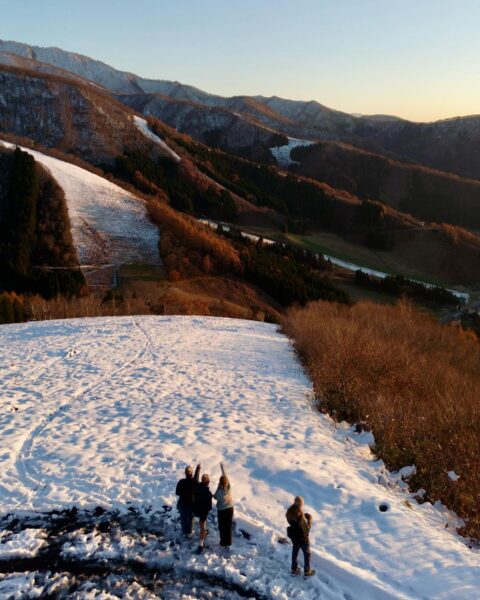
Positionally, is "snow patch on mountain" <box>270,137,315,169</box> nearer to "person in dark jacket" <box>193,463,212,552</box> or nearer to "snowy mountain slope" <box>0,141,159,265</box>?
"snowy mountain slope" <box>0,141,159,265</box>

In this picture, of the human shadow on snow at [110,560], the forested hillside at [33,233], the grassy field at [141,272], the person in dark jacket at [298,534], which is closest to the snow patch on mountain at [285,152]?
the forested hillside at [33,233]

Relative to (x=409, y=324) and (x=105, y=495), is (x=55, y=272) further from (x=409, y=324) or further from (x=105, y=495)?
(x=105, y=495)

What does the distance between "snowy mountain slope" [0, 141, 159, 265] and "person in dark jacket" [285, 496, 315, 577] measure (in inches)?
1906

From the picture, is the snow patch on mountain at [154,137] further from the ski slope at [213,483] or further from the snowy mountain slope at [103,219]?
the ski slope at [213,483]

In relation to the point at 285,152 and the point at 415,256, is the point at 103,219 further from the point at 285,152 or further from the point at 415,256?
Result: the point at 285,152

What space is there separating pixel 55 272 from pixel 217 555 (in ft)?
144

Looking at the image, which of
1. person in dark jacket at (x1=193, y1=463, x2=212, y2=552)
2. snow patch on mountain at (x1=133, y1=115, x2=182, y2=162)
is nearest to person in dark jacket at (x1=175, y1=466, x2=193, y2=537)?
person in dark jacket at (x1=193, y1=463, x2=212, y2=552)

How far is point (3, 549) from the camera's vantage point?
8766mm

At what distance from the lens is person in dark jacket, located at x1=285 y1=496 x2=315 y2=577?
817cm

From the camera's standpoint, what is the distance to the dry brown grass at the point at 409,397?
1213cm

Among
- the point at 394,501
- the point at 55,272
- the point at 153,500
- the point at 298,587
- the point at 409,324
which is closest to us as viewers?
the point at 298,587

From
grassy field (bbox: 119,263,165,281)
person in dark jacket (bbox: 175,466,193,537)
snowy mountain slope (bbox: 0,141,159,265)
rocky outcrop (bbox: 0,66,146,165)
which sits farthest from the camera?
rocky outcrop (bbox: 0,66,146,165)

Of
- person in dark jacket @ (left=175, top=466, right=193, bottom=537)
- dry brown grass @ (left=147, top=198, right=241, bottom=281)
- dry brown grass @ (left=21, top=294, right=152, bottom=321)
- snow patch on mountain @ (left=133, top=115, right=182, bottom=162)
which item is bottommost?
dry brown grass @ (left=21, top=294, right=152, bottom=321)

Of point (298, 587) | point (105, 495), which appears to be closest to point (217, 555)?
point (298, 587)
